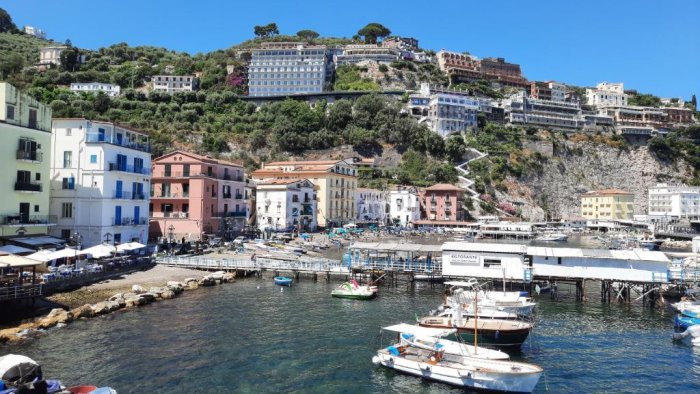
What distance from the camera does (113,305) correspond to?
3381cm

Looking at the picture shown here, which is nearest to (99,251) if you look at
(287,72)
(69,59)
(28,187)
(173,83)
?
(28,187)

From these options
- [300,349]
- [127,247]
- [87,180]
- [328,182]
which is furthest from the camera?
[328,182]

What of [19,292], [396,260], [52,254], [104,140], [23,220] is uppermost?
[104,140]

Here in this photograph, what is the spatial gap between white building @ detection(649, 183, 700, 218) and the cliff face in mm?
5261

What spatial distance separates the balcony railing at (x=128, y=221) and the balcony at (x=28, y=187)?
8.35 meters

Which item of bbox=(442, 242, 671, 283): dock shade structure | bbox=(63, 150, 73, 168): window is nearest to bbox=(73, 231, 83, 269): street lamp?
bbox=(63, 150, 73, 168): window

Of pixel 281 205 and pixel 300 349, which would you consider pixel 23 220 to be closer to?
pixel 300 349

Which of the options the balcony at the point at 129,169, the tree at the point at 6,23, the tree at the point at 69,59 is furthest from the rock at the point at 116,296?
the tree at the point at 6,23

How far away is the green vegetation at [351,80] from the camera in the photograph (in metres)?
158

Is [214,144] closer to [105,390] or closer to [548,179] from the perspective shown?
[548,179]

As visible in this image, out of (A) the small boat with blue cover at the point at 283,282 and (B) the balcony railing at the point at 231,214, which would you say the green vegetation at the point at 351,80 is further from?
(A) the small boat with blue cover at the point at 283,282

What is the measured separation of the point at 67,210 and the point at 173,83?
11075 centimetres

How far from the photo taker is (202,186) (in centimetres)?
6284

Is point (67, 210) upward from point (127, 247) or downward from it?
upward
